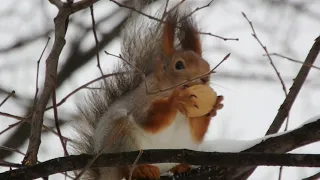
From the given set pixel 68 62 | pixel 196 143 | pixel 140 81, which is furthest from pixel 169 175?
pixel 68 62

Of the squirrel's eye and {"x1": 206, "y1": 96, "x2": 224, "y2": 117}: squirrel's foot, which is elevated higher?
the squirrel's eye

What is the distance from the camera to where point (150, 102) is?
1714 mm

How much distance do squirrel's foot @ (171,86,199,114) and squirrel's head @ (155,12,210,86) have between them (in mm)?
40

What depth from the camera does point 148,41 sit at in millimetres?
1949

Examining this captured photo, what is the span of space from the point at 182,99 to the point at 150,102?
111mm

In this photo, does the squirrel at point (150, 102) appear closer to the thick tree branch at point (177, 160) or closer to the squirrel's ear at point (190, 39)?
the squirrel's ear at point (190, 39)

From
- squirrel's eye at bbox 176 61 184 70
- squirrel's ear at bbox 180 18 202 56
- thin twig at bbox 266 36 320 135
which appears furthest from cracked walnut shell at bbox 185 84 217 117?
thin twig at bbox 266 36 320 135

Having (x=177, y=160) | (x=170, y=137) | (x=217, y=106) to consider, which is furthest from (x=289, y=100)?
(x=177, y=160)

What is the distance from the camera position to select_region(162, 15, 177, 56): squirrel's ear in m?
1.82

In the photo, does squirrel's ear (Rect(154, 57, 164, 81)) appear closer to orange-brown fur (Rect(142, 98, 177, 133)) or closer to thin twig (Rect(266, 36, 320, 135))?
orange-brown fur (Rect(142, 98, 177, 133))

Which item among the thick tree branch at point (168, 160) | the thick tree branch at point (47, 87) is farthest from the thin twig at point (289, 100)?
the thick tree branch at point (47, 87)

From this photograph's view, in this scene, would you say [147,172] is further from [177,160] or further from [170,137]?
[177,160]

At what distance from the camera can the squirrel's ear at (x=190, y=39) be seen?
1.86 meters

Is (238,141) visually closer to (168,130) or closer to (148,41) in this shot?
(168,130)
